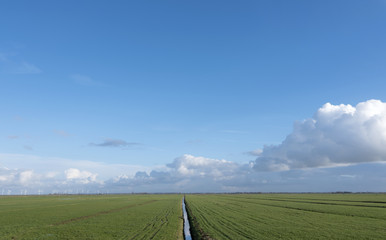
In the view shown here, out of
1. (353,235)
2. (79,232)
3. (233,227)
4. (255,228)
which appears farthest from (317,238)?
(79,232)

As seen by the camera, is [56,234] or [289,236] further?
[56,234]

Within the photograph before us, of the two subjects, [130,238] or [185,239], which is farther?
[185,239]

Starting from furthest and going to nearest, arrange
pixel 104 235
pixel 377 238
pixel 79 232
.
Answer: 1. pixel 79 232
2. pixel 104 235
3. pixel 377 238

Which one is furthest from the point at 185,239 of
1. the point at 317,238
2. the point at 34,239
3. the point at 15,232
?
the point at 15,232

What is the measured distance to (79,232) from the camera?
108ft

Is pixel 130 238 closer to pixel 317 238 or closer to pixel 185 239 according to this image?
pixel 185 239

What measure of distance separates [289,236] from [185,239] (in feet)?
37.4

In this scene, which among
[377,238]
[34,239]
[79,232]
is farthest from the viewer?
[79,232]

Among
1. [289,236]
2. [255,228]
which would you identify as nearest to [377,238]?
[289,236]

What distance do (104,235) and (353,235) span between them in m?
26.9

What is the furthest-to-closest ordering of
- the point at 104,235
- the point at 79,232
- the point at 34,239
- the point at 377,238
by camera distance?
the point at 79,232 → the point at 104,235 → the point at 34,239 → the point at 377,238

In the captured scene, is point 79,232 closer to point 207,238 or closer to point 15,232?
point 15,232

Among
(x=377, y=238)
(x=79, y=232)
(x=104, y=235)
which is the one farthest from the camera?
(x=79, y=232)

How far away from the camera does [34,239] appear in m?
28.3
